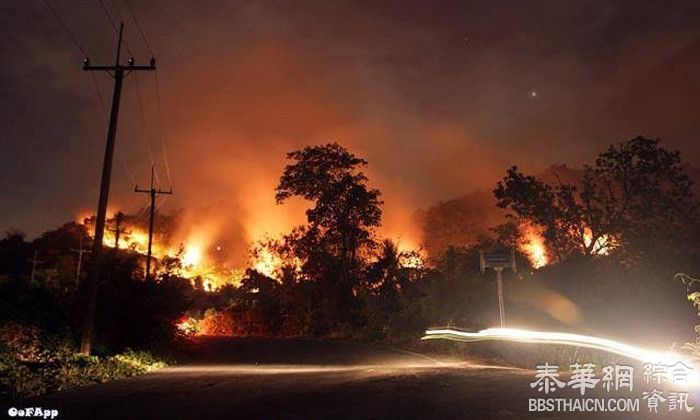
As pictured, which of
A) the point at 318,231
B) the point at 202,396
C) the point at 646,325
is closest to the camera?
the point at 202,396

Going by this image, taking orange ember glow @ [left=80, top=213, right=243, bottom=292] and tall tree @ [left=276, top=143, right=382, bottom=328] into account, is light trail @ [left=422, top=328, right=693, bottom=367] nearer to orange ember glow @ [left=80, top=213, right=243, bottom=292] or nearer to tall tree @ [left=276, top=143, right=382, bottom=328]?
tall tree @ [left=276, top=143, right=382, bottom=328]

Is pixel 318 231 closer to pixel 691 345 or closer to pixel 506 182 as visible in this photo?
pixel 506 182

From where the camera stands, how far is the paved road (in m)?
9.11

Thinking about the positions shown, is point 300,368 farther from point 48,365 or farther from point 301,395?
point 301,395

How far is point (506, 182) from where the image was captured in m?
35.8

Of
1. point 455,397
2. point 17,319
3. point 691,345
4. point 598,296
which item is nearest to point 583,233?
point 598,296

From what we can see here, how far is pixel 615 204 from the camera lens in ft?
110

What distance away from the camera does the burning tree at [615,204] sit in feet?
106

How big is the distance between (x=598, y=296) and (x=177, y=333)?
17.6 meters

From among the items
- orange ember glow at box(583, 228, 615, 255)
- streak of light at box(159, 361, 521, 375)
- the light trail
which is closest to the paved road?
streak of light at box(159, 361, 521, 375)

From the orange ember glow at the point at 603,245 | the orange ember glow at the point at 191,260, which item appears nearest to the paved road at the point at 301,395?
the orange ember glow at the point at 603,245

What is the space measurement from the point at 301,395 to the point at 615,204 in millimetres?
28311

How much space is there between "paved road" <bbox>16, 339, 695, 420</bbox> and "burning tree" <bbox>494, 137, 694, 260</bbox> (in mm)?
21542

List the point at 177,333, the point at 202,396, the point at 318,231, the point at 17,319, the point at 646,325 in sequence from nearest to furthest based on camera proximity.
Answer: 1. the point at 202,396
2. the point at 17,319
3. the point at 646,325
4. the point at 177,333
5. the point at 318,231
